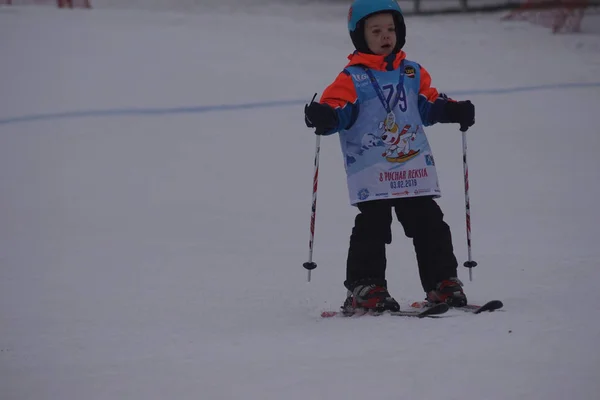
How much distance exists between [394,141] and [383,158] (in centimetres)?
8

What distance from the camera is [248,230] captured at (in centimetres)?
614

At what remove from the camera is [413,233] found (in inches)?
160

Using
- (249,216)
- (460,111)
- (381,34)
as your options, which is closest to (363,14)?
(381,34)

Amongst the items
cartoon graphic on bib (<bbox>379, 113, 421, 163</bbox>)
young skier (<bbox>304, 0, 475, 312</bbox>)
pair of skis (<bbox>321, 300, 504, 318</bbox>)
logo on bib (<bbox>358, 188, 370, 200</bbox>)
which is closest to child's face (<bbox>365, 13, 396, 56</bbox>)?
young skier (<bbox>304, 0, 475, 312</bbox>)

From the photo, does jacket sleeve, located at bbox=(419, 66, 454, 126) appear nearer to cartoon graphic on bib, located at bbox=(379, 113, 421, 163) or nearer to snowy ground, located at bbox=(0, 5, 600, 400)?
cartoon graphic on bib, located at bbox=(379, 113, 421, 163)

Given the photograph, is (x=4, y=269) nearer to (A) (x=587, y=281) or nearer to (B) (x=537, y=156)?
(A) (x=587, y=281)

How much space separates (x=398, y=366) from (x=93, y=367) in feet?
3.48

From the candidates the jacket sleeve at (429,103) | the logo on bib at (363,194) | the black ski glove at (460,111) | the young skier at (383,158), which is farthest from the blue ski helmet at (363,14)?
the logo on bib at (363,194)

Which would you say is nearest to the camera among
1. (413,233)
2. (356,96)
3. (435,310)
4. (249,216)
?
(435,310)

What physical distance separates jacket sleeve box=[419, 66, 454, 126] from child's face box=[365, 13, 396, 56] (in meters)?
0.19

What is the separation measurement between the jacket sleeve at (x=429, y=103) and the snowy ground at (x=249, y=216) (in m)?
0.84

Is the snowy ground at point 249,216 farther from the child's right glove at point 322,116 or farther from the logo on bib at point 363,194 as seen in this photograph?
the child's right glove at point 322,116

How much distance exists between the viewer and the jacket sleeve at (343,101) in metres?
3.88

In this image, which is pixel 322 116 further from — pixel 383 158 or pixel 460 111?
→ pixel 460 111
